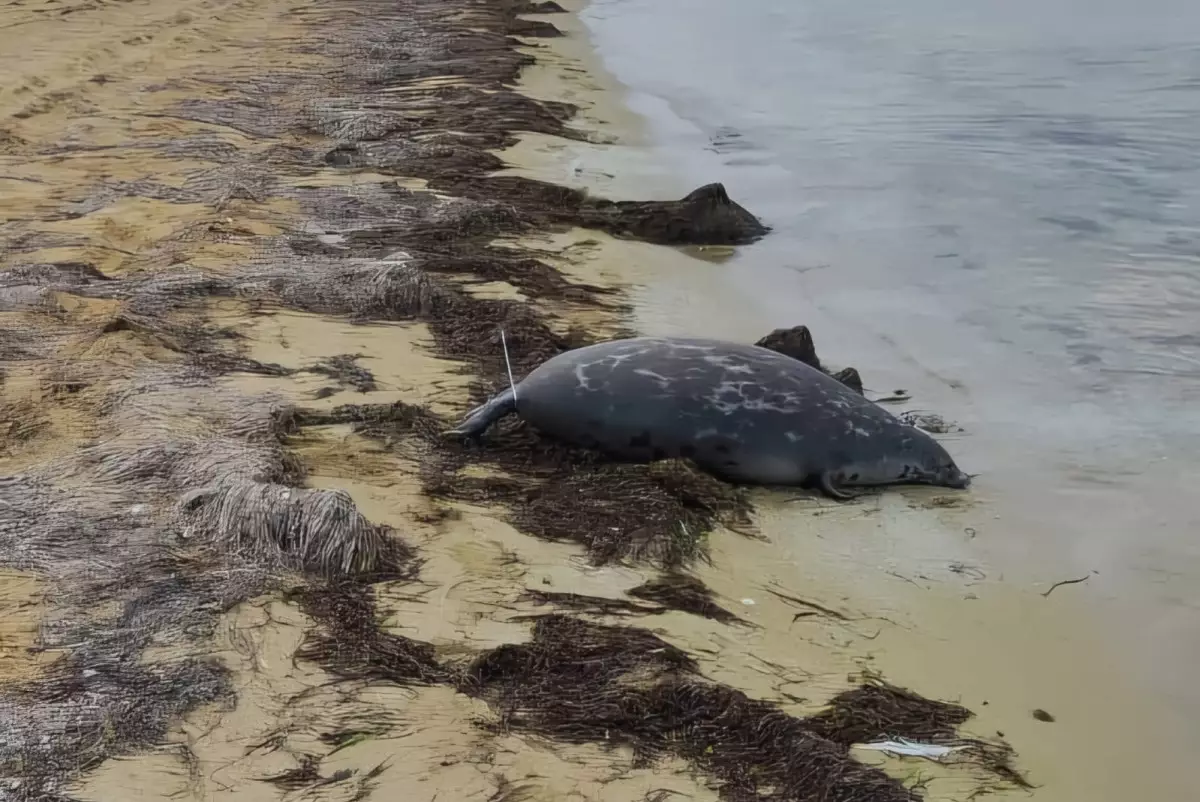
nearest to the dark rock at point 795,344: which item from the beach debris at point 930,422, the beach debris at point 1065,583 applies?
the beach debris at point 930,422

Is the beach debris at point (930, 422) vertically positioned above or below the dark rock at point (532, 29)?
below

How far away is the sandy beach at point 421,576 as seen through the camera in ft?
8.52

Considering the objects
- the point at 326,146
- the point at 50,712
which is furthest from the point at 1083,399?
the point at 326,146

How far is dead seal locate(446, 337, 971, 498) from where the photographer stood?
14.1 feet

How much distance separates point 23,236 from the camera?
6227mm

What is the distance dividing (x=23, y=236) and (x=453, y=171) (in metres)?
3.06

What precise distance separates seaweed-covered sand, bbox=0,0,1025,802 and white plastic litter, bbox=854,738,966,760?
0.09 ft

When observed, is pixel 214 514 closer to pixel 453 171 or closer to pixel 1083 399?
pixel 1083 399

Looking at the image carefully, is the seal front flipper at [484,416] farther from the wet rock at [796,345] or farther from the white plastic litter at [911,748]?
the white plastic litter at [911,748]

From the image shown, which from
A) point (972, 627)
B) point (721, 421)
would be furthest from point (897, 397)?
point (972, 627)

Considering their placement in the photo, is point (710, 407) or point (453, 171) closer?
point (710, 407)

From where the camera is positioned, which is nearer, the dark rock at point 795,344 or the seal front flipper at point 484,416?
the seal front flipper at point 484,416

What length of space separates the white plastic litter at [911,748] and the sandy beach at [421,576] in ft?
0.12

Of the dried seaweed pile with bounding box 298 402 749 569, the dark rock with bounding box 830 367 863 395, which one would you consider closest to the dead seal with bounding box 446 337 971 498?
the dried seaweed pile with bounding box 298 402 749 569
